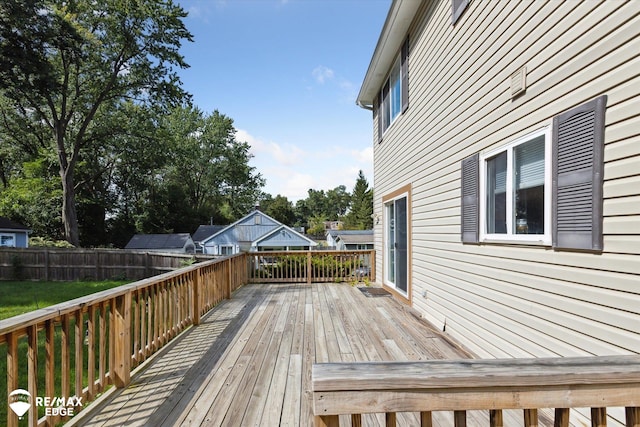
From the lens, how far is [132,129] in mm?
16297

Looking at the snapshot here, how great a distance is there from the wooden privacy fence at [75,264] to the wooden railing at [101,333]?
6231mm

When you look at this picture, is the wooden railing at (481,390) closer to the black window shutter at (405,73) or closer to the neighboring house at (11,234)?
the black window shutter at (405,73)

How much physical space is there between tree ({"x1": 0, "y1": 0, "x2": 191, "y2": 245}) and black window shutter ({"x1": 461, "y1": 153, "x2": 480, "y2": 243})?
14058 mm

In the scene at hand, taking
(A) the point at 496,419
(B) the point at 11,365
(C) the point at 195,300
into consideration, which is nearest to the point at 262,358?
(C) the point at 195,300

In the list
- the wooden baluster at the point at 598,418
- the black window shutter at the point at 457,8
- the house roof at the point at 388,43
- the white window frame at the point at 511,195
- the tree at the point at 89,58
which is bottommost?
the wooden baluster at the point at 598,418

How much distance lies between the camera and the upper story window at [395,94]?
16.2 feet

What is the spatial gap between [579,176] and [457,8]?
2.52 m

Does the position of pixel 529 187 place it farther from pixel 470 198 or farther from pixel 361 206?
pixel 361 206

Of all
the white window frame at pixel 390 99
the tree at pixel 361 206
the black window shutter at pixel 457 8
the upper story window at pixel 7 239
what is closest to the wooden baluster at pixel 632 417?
the black window shutter at pixel 457 8

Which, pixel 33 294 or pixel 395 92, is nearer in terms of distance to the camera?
pixel 395 92

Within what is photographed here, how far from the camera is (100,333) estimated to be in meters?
2.38

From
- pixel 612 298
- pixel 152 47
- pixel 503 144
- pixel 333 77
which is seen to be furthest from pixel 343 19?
pixel 152 47

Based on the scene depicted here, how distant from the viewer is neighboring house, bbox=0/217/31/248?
1638 centimetres

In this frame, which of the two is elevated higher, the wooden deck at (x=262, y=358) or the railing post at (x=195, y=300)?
the railing post at (x=195, y=300)
